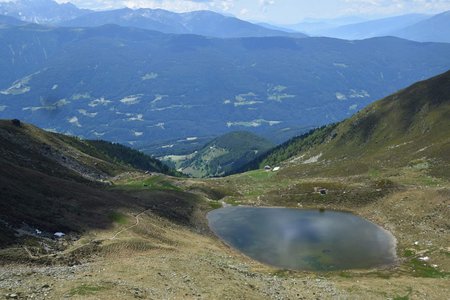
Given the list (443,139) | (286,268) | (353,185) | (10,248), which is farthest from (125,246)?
(443,139)

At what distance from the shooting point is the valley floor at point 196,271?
155 feet

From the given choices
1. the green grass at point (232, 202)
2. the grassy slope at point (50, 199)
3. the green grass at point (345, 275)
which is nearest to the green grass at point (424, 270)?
the green grass at point (345, 275)

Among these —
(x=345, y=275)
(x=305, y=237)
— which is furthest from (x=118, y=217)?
(x=345, y=275)

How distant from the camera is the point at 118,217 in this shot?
3322 inches

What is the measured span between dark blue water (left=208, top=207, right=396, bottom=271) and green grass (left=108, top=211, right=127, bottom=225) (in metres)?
21.8

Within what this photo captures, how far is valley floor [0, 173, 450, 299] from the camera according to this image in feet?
155

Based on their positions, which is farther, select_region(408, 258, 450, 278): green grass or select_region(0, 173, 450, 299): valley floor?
select_region(408, 258, 450, 278): green grass

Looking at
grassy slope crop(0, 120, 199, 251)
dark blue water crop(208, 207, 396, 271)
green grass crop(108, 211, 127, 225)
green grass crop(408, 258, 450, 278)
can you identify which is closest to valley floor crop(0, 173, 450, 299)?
green grass crop(408, 258, 450, 278)

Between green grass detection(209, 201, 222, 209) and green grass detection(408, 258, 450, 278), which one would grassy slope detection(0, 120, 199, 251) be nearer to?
green grass detection(209, 201, 222, 209)

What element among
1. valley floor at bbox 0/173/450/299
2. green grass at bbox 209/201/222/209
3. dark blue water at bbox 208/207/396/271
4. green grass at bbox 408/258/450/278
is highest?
valley floor at bbox 0/173/450/299

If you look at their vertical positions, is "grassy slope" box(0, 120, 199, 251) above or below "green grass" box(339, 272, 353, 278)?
above

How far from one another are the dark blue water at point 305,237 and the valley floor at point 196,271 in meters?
4.03

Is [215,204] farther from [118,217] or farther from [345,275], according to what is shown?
[345,275]

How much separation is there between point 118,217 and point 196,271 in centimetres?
3048
